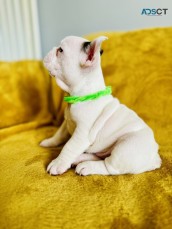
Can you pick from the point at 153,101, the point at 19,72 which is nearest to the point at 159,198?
the point at 153,101

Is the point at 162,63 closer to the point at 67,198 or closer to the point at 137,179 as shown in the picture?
the point at 137,179

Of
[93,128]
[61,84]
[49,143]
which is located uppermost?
[61,84]

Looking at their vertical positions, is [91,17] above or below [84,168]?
above

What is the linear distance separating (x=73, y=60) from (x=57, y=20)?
87 cm

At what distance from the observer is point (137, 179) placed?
77cm

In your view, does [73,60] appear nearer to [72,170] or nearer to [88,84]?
[88,84]

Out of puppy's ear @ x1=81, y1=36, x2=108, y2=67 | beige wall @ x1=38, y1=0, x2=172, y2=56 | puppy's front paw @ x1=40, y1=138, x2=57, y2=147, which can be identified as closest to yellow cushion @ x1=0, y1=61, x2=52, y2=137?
puppy's front paw @ x1=40, y1=138, x2=57, y2=147

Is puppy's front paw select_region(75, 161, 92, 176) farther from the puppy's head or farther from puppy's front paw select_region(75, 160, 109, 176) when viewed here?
the puppy's head

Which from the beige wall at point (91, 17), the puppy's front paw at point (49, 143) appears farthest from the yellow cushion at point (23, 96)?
the beige wall at point (91, 17)

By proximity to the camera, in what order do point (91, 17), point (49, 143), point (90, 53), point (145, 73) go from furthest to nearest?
point (91, 17)
point (145, 73)
point (49, 143)
point (90, 53)

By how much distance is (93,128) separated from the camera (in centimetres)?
82

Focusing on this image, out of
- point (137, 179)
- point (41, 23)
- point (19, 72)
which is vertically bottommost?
point (137, 179)

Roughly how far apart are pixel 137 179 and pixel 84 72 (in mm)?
315

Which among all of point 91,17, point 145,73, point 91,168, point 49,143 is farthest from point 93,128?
point 91,17
